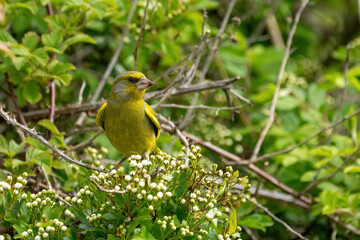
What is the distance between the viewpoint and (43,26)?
502cm

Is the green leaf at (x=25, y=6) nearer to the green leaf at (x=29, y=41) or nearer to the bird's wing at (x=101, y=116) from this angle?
the green leaf at (x=29, y=41)

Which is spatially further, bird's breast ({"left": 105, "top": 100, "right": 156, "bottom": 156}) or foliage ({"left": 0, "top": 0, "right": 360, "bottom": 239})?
bird's breast ({"left": 105, "top": 100, "right": 156, "bottom": 156})

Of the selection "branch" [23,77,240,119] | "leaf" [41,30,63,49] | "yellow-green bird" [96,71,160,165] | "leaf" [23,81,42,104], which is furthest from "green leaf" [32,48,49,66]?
"yellow-green bird" [96,71,160,165]

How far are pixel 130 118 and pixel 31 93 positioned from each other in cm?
101

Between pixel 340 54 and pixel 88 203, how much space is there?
4.69 metres

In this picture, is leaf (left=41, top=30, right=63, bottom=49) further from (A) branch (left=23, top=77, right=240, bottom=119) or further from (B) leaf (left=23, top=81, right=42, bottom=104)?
(A) branch (left=23, top=77, right=240, bottom=119)

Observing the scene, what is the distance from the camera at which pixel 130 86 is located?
12.1ft

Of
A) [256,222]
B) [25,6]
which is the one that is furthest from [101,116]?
[256,222]

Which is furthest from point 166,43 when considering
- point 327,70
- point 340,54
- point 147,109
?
point 327,70

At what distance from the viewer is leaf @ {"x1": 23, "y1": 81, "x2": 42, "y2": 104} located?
4160mm

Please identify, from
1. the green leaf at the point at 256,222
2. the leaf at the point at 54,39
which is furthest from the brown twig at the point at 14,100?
the green leaf at the point at 256,222

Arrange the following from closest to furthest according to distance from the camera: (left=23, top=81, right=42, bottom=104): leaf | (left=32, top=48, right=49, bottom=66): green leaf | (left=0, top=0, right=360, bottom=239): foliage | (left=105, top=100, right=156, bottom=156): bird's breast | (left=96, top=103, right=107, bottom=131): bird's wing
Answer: (left=0, top=0, right=360, bottom=239): foliage, (left=105, top=100, right=156, bottom=156): bird's breast, (left=96, top=103, right=107, bottom=131): bird's wing, (left=32, top=48, right=49, bottom=66): green leaf, (left=23, top=81, right=42, bottom=104): leaf

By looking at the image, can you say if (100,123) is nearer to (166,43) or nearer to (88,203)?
(88,203)

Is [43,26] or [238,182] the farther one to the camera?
[43,26]
